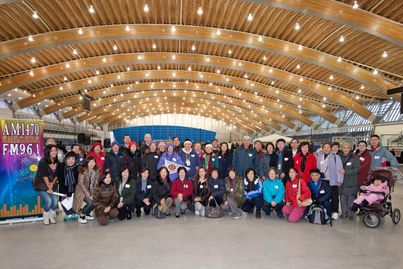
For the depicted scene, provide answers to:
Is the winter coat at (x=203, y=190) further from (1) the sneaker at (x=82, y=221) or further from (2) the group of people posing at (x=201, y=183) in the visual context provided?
(1) the sneaker at (x=82, y=221)

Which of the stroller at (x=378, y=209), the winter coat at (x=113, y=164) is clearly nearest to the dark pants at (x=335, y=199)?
the stroller at (x=378, y=209)

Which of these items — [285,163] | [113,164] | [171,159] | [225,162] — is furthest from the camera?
[225,162]

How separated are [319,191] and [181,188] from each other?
3224 mm

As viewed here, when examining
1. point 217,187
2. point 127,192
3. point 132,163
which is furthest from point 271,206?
point 132,163

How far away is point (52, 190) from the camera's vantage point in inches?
205

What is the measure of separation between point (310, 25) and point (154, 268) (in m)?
14.0

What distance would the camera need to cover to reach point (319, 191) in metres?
5.66

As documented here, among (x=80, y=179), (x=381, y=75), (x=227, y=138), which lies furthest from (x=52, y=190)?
(x=227, y=138)

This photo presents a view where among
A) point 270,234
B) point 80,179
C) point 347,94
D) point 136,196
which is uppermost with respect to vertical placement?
point 347,94

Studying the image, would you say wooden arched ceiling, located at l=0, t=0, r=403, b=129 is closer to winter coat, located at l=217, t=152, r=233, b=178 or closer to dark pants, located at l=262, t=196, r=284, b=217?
winter coat, located at l=217, t=152, r=233, b=178

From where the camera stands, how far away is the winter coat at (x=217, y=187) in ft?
19.8

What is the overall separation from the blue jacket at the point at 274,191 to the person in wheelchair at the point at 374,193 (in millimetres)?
1464

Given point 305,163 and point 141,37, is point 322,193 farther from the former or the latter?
point 141,37

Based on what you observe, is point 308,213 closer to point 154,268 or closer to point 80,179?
point 154,268
